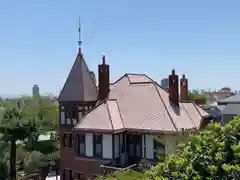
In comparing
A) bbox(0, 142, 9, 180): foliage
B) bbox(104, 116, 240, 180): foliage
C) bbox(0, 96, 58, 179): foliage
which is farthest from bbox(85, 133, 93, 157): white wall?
bbox(104, 116, 240, 180): foliage

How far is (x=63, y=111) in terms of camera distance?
834 inches

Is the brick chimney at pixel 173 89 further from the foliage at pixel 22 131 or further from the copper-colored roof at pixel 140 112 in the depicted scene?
the foliage at pixel 22 131

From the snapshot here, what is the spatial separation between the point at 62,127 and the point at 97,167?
14.2 feet

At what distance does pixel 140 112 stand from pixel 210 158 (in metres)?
15.4

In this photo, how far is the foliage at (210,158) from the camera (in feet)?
11.8

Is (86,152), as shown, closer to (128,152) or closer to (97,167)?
(97,167)

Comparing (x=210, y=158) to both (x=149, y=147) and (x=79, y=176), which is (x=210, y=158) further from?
(x=79, y=176)

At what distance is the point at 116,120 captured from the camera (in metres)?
18.6

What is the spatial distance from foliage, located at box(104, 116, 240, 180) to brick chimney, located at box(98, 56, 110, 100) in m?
17.2

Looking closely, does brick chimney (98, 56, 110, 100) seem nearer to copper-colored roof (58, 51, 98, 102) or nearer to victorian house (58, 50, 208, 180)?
victorian house (58, 50, 208, 180)

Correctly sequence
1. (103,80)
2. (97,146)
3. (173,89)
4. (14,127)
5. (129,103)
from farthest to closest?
(14,127), (103,80), (129,103), (173,89), (97,146)

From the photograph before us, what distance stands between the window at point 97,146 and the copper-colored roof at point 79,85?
9.78 ft

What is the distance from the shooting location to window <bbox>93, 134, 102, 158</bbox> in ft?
60.2

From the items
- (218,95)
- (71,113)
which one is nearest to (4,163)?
(71,113)
